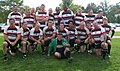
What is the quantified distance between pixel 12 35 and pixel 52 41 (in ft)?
5.86

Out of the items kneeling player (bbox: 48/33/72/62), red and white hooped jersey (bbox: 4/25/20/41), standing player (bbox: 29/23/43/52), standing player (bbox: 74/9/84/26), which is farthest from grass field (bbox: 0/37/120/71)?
standing player (bbox: 74/9/84/26)

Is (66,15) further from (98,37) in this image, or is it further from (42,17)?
(98,37)

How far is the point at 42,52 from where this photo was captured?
39.8 feet

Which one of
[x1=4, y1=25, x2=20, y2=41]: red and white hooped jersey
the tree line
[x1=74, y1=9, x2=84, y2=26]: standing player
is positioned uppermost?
[x1=74, y1=9, x2=84, y2=26]: standing player

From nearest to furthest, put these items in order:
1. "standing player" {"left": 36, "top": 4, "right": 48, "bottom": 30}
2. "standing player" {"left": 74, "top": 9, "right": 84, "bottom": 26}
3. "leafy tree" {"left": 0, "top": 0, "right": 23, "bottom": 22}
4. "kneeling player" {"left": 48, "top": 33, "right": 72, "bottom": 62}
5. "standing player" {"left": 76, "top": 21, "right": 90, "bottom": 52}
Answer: "kneeling player" {"left": 48, "top": 33, "right": 72, "bottom": 62}, "standing player" {"left": 76, "top": 21, "right": 90, "bottom": 52}, "standing player" {"left": 36, "top": 4, "right": 48, "bottom": 30}, "standing player" {"left": 74, "top": 9, "right": 84, "bottom": 26}, "leafy tree" {"left": 0, "top": 0, "right": 23, "bottom": 22}

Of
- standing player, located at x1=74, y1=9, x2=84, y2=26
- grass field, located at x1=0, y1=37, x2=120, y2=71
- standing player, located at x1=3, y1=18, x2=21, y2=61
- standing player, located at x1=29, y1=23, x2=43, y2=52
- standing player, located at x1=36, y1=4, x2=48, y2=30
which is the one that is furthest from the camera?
standing player, located at x1=74, y1=9, x2=84, y2=26

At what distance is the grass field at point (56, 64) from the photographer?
9841 millimetres

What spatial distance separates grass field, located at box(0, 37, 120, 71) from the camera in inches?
387

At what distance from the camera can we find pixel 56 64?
1030 centimetres

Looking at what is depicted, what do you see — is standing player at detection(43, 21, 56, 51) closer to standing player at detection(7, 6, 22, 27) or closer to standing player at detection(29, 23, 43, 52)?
standing player at detection(29, 23, 43, 52)

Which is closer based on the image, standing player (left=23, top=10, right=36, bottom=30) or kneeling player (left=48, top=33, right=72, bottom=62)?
kneeling player (left=48, top=33, right=72, bottom=62)

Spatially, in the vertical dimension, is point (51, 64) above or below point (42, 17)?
below

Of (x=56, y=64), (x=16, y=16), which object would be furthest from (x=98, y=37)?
(x=16, y=16)

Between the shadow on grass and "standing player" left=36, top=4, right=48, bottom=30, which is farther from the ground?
"standing player" left=36, top=4, right=48, bottom=30
